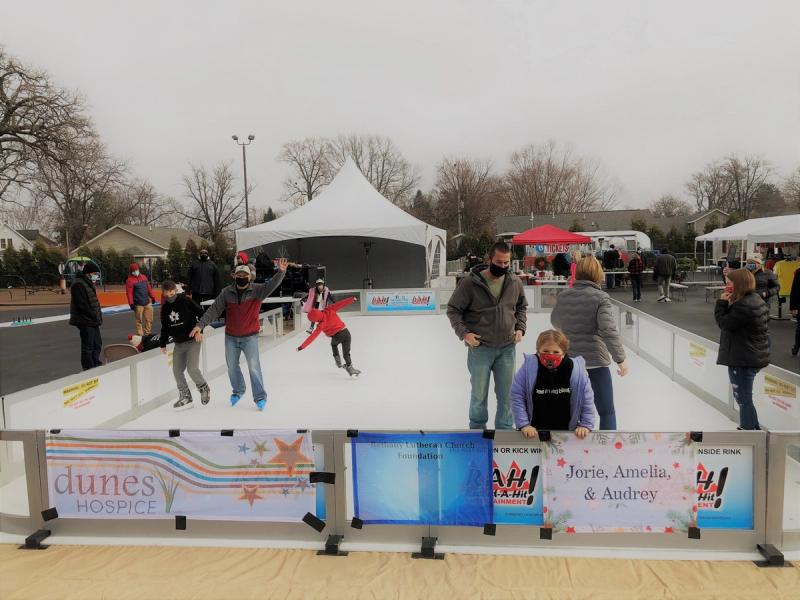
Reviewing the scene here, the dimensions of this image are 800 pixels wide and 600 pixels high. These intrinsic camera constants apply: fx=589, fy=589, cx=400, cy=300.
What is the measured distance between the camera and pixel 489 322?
165 inches

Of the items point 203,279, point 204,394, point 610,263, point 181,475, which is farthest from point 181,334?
point 610,263

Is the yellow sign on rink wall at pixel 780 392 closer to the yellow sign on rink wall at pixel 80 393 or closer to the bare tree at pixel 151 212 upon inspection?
the yellow sign on rink wall at pixel 80 393

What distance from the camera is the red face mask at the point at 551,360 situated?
3.32 m

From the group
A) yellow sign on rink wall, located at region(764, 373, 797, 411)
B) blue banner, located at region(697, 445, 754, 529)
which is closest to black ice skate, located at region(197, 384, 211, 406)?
blue banner, located at region(697, 445, 754, 529)

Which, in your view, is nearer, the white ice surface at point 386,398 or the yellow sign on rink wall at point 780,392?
the yellow sign on rink wall at point 780,392

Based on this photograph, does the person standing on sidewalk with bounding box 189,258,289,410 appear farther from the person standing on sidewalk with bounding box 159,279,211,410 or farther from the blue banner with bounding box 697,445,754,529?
the blue banner with bounding box 697,445,754,529

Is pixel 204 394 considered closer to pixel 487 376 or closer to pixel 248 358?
pixel 248 358

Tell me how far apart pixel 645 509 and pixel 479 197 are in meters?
Result: 53.9

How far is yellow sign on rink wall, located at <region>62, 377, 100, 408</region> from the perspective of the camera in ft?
15.1

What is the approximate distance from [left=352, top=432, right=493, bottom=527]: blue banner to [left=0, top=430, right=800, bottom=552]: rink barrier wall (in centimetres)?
6


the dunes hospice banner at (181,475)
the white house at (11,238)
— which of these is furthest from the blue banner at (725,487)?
the white house at (11,238)

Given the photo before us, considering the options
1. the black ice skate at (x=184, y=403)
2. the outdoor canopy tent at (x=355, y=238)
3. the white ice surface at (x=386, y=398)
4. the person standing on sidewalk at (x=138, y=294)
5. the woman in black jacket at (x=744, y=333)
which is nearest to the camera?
the woman in black jacket at (x=744, y=333)

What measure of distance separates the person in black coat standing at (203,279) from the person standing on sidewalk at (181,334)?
13.7 feet

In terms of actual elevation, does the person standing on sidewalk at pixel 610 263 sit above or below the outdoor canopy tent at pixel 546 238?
below
